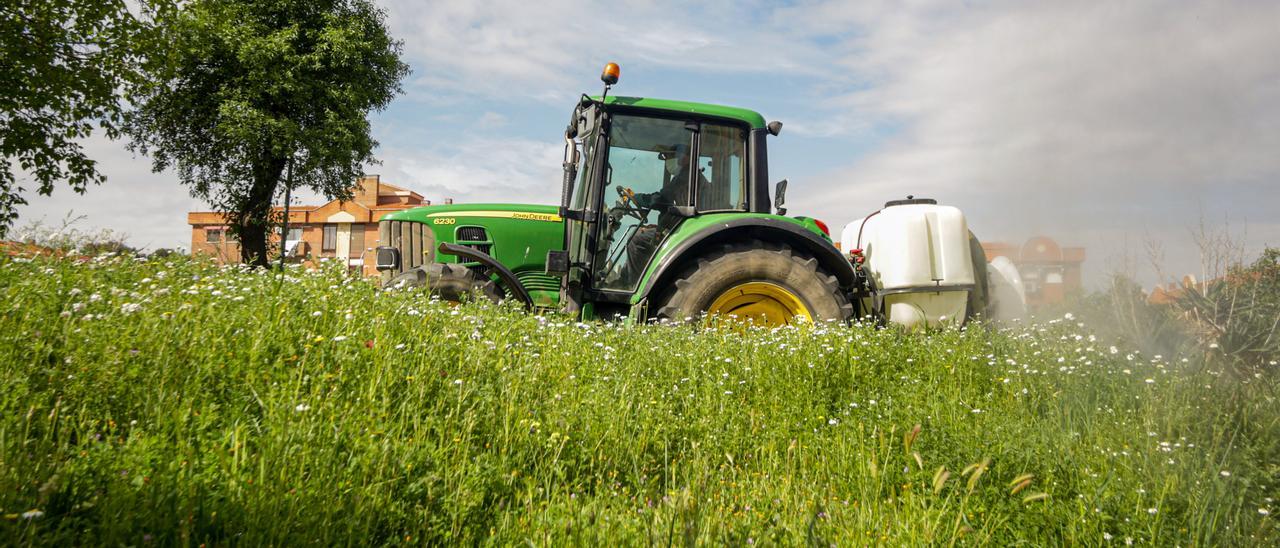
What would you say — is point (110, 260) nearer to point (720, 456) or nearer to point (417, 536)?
point (417, 536)

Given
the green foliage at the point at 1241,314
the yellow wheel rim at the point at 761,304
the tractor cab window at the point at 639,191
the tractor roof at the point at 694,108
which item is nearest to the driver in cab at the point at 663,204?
the tractor cab window at the point at 639,191

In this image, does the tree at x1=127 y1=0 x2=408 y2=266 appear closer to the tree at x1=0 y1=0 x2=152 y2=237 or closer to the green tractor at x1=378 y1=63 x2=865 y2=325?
the tree at x1=0 y1=0 x2=152 y2=237

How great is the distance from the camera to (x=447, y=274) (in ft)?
19.0

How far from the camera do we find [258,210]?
2141cm

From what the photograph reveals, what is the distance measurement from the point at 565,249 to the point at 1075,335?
4.16 metres

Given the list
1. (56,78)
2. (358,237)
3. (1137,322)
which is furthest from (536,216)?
(358,237)

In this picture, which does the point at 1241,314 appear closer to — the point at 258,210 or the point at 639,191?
the point at 639,191

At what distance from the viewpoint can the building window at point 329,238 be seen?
48125 mm

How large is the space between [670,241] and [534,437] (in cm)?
335

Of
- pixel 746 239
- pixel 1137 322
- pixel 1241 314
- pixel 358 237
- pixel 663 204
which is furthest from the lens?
pixel 358 237

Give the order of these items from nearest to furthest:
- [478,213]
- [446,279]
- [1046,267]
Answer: [446,279] < [478,213] < [1046,267]

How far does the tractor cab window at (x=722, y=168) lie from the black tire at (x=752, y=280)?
540 millimetres

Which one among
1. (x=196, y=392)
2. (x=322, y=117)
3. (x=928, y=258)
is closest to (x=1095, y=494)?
(x=196, y=392)

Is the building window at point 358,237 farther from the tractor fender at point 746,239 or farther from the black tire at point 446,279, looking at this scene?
the tractor fender at point 746,239
